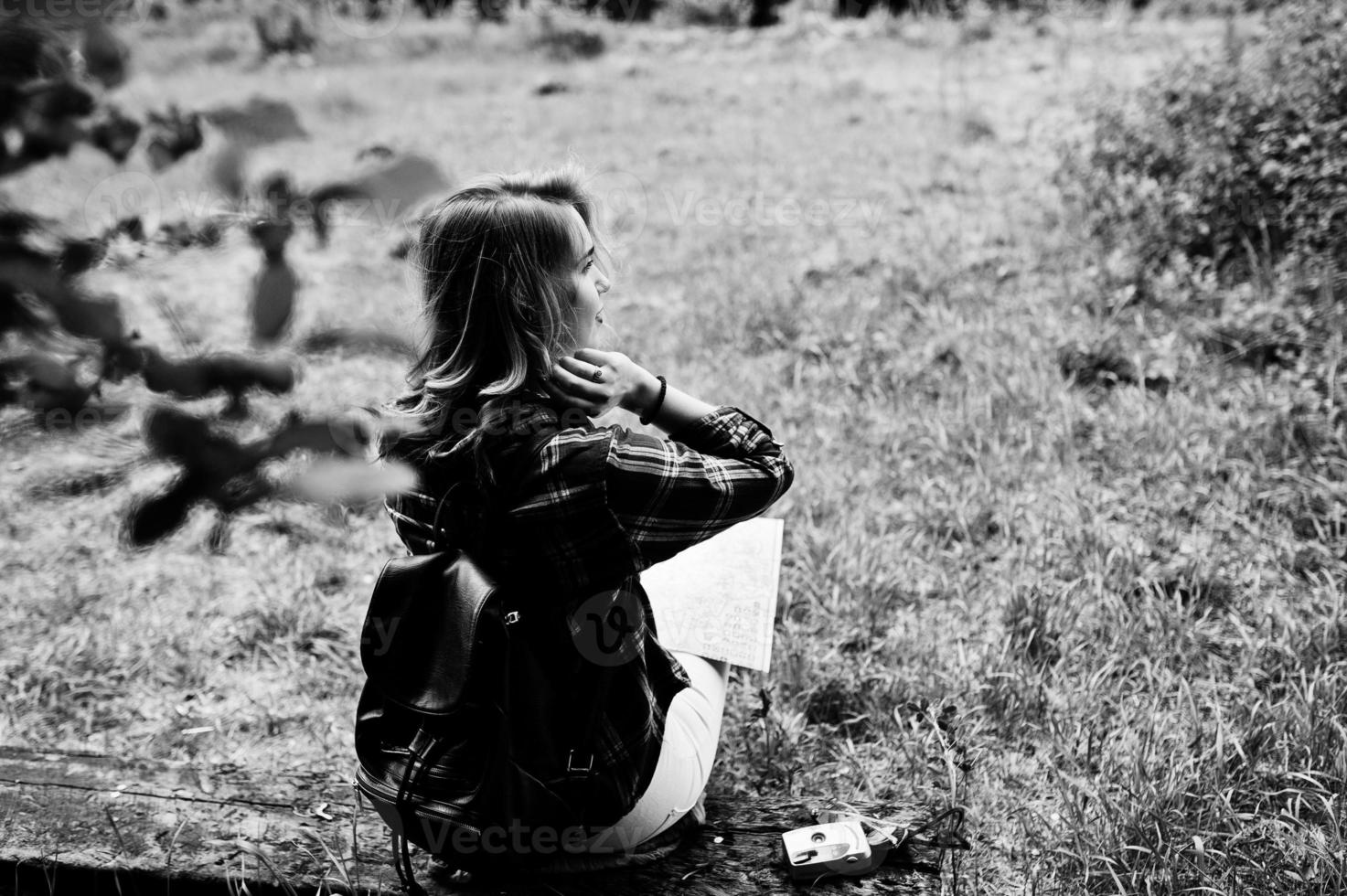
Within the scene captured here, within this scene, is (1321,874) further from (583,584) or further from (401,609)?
(401,609)

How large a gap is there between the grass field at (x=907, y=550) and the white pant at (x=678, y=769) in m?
0.34

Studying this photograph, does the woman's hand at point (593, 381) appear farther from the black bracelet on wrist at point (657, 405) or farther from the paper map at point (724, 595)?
the paper map at point (724, 595)

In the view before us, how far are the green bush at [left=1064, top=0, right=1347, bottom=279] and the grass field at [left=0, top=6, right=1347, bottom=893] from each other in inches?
11.1

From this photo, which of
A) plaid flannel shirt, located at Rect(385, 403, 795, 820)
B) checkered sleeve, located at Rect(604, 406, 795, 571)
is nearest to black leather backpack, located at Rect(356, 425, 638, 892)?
plaid flannel shirt, located at Rect(385, 403, 795, 820)

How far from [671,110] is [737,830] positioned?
224 inches

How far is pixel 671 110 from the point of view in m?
6.81

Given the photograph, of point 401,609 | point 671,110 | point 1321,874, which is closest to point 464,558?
point 401,609

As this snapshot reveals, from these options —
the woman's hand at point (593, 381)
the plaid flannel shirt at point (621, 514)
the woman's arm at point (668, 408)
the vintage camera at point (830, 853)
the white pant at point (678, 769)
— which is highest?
the woman's hand at point (593, 381)

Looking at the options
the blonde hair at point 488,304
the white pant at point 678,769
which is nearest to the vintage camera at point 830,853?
the white pant at point 678,769

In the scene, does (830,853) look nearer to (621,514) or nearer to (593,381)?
(621,514)

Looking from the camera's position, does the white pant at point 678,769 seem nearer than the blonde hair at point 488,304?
No

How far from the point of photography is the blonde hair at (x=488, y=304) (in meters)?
1.48

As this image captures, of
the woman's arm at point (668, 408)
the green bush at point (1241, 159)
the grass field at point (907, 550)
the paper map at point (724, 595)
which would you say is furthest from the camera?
the green bush at point (1241, 159)

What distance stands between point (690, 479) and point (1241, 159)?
3121 millimetres
